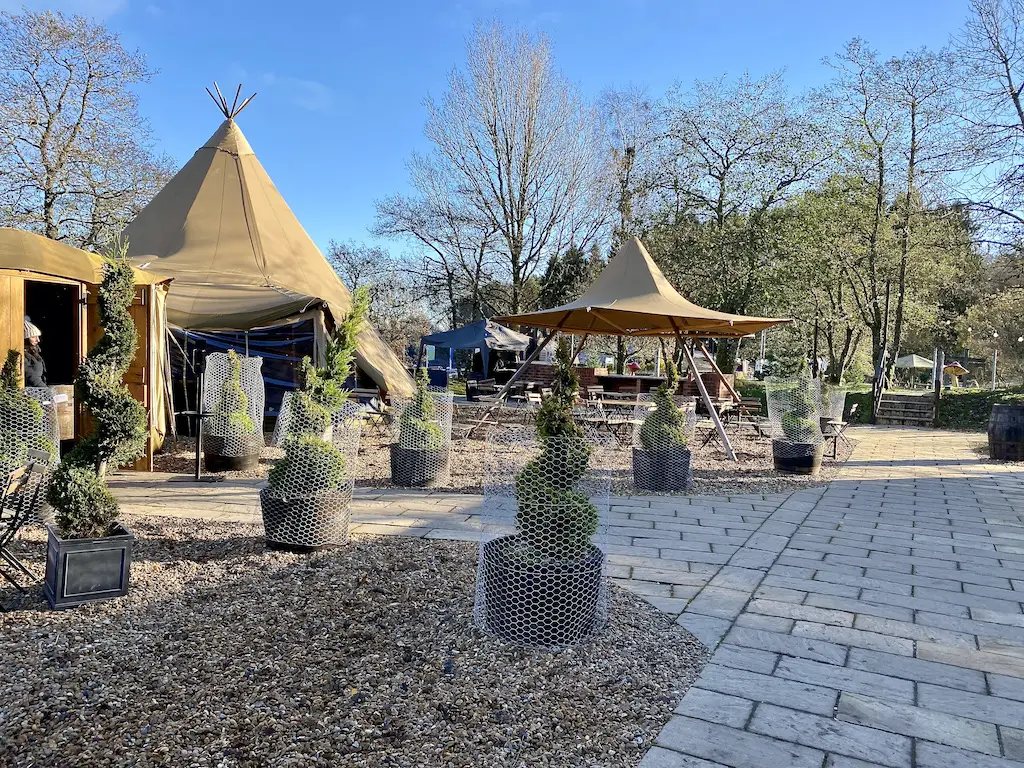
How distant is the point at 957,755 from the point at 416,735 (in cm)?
190

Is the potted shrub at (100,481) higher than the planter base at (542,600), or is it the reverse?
the potted shrub at (100,481)

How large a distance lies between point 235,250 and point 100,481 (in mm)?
8206

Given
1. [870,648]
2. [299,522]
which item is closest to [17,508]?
[299,522]

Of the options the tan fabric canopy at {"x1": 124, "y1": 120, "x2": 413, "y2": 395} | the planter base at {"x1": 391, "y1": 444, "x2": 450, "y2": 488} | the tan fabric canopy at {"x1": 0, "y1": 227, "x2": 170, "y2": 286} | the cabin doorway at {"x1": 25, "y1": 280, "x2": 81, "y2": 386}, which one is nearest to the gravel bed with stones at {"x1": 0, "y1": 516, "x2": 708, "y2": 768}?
the tan fabric canopy at {"x1": 0, "y1": 227, "x2": 170, "y2": 286}

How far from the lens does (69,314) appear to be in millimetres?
8016

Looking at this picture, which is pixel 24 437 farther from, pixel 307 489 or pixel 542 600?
pixel 542 600

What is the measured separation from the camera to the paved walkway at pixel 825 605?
2465 millimetres

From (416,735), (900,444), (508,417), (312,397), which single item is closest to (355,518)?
(312,397)

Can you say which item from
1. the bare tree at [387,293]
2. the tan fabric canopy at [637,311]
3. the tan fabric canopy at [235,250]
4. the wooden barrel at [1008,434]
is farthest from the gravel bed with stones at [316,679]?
the bare tree at [387,293]

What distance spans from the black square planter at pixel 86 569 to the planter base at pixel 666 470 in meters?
4.92

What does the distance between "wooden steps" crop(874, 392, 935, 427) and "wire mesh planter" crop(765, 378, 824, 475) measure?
9.93 metres

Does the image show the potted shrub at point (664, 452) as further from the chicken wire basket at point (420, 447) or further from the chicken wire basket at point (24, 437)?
the chicken wire basket at point (24, 437)

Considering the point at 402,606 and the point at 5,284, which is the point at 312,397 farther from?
the point at 5,284

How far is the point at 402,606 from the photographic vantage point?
11.5 ft
